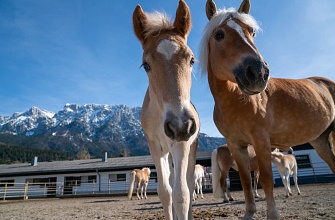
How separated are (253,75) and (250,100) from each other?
0.74m

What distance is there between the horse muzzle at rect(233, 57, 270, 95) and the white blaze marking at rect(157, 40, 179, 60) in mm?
893

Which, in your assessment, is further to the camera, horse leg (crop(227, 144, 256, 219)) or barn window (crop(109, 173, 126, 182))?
barn window (crop(109, 173, 126, 182))

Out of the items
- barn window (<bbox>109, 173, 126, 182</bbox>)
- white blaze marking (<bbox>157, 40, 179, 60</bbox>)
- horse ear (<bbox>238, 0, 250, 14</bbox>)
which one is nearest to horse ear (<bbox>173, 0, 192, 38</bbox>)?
white blaze marking (<bbox>157, 40, 179, 60</bbox>)

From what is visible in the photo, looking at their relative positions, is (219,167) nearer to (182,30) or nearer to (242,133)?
(242,133)

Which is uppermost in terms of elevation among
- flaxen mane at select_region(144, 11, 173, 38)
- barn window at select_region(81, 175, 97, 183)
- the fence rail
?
flaxen mane at select_region(144, 11, 173, 38)

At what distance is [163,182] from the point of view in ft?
9.95

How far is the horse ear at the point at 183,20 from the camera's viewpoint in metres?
3.10

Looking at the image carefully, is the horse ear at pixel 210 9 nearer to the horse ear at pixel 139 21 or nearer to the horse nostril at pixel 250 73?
the horse ear at pixel 139 21

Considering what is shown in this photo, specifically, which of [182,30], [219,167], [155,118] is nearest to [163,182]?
[155,118]

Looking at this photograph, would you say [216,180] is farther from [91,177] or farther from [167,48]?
[91,177]

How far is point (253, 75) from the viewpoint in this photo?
107 inches

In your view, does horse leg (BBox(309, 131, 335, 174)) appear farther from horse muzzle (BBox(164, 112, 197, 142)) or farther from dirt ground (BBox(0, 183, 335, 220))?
horse muzzle (BBox(164, 112, 197, 142))

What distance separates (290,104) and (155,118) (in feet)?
7.52

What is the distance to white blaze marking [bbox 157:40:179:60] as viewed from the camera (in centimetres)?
254
